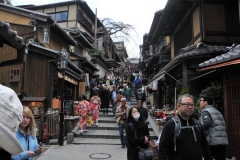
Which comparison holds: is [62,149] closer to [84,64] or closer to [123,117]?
[123,117]

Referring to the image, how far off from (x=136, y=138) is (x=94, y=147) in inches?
211

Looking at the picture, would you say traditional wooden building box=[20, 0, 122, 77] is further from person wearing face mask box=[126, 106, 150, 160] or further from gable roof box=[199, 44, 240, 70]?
person wearing face mask box=[126, 106, 150, 160]

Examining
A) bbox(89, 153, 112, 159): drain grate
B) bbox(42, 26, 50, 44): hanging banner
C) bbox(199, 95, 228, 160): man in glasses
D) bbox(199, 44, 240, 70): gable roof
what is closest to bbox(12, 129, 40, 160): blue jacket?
bbox(199, 95, 228, 160): man in glasses

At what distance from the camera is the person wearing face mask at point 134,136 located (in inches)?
187

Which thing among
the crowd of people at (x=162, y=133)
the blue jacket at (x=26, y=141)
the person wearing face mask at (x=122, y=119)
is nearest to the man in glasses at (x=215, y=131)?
the crowd of people at (x=162, y=133)

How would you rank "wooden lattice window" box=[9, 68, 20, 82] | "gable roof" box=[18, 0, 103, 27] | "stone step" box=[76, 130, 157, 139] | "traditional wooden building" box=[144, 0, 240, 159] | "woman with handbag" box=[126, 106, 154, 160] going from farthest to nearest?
"gable roof" box=[18, 0, 103, 27] → "wooden lattice window" box=[9, 68, 20, 82] → "stone step" box=[76, 130, 157, 139] → "traditional wooden building" box=[144, 0, 240, 159] → "woman with handbag" box=[126, 106, 154, 160]

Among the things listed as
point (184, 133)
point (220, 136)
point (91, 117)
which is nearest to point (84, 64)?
point (91, 117)

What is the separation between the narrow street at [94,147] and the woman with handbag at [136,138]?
11.3 ft

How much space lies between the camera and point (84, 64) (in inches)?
819

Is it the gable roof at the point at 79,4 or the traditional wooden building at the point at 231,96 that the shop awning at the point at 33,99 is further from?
the gable roof at the point at 79,4

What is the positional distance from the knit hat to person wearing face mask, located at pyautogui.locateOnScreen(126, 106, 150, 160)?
354 cm

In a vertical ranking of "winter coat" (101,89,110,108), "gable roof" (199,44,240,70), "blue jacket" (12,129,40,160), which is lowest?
"blue jacket" (12,129,40,160)

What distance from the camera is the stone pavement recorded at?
8031mm

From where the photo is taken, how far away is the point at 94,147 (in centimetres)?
962
